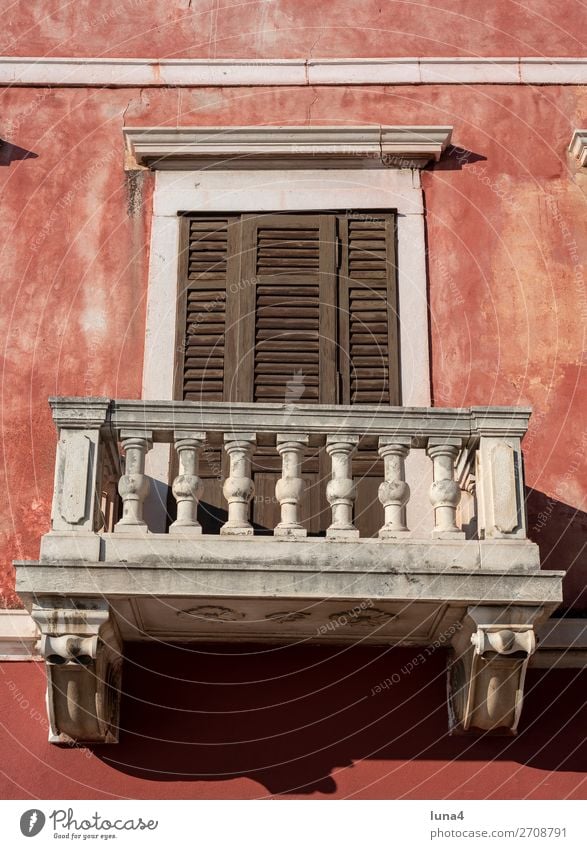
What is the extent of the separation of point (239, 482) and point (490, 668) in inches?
66.6

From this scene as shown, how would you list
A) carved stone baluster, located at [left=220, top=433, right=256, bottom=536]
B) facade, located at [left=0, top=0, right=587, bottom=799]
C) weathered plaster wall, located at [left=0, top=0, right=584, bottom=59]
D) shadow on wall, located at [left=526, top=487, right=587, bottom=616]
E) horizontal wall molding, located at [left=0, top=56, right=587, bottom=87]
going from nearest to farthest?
facade, located at [left=0, top=0, right=587, bottom=799] < carved stone baluster, located at [left=220, top=433, right=256, bottom=536] < shadow on wall, located at [left=526, top=487, right=587, bottom=616] < horizontal wall molding, located at [left=0, top=56, right=587, bottom=87] < weathered plaster wall, located at [left=0, top=0, right=584, bottom=59]

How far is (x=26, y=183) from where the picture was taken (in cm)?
998

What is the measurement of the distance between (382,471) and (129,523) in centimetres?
187

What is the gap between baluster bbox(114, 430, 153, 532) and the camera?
316 inches

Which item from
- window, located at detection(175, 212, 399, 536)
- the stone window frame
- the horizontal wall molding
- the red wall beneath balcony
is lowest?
the red wall beneath balcony

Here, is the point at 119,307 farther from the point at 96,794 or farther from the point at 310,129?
the point at 96,794

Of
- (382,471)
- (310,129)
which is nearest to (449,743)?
(382,471)

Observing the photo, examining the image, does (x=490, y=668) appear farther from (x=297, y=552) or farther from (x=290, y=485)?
(x=290, y=485)

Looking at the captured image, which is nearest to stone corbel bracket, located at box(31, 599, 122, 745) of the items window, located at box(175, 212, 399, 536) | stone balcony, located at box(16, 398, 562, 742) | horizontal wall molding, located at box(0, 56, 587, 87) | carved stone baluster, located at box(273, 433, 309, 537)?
stone balcony, located at box(16, 398, 562, 742)

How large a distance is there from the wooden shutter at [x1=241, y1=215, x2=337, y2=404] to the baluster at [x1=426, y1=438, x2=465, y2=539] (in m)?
1.28

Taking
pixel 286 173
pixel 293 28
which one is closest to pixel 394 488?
pixel 286 173

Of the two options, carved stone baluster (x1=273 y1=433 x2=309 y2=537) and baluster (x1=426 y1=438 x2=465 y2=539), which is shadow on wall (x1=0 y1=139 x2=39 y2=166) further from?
baluster (x1=426 y1=438 x2=465 y2=539)

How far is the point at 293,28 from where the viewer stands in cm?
1046

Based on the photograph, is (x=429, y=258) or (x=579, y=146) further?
(x=579, y=146)
